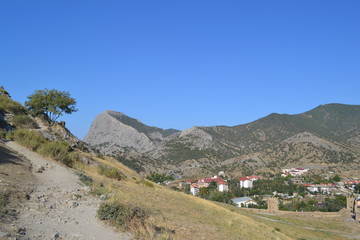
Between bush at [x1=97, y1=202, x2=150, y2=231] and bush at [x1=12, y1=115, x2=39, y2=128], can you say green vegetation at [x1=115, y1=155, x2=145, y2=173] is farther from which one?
bush at [x1=97, y1=202, x2=150, y2=231]

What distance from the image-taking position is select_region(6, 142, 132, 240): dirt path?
27.8 ft

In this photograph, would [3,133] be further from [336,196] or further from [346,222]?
[336,196]

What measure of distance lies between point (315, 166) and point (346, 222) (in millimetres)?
106855

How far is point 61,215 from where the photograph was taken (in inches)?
402

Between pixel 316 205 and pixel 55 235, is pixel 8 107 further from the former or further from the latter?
pixel 316 205

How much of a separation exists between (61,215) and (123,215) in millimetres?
1963

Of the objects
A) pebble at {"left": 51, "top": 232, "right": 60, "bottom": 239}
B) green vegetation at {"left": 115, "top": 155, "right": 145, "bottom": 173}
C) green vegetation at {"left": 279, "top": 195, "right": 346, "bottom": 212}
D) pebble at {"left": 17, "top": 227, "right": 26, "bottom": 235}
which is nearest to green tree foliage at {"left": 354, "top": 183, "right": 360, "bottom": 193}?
green vegetation at {"left": 279, "top": 195, "right": 346, "bottom": 212}

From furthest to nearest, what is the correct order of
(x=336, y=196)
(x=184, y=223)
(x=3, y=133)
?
(x=336, y=196) < (x=3, y=133) < (x=184, y=223)

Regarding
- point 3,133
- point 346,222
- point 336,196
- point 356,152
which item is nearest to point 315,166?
point 356,152

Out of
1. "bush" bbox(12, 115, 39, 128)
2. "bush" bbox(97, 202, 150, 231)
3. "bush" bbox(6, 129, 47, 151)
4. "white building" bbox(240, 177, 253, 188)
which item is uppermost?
"bush" bbox(12, 115, 39, 128)

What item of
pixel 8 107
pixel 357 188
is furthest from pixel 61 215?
pixel 357 188

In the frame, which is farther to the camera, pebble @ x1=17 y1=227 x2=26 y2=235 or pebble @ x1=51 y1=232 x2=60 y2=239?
pebble @ x1=51 y1=232 x2=60 y2=239

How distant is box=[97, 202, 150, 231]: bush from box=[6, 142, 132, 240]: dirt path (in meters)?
0.32

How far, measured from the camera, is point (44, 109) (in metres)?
44.5
